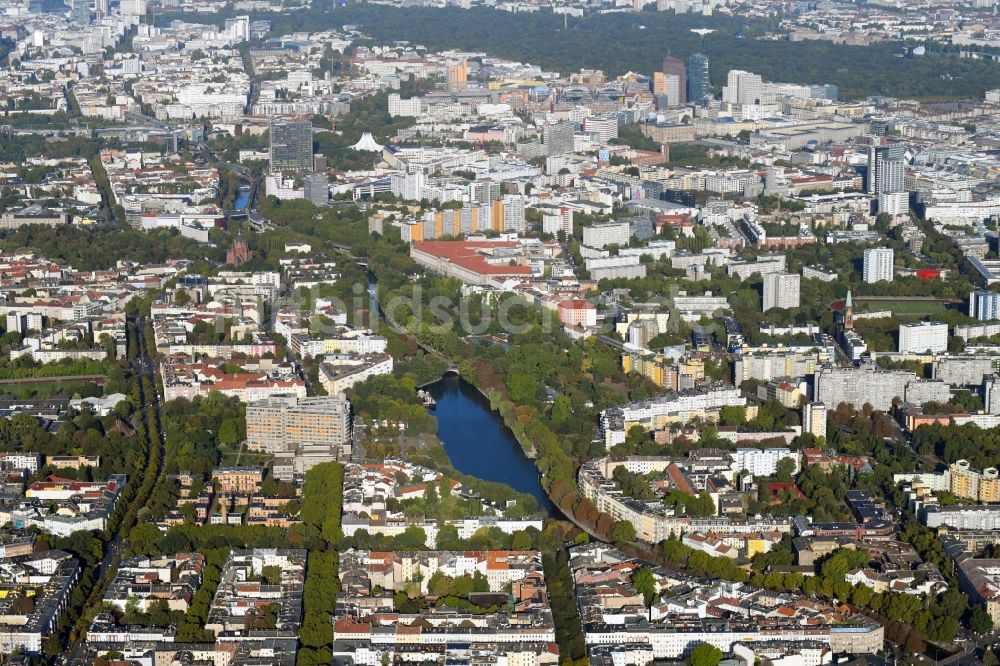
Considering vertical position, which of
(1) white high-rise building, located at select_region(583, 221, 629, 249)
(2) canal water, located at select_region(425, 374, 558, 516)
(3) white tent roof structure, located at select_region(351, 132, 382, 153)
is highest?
(1) white high-rise building, located at select_region(583, 221, 629, 249)

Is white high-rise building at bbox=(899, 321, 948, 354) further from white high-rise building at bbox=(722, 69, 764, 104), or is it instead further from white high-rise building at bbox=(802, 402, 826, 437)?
white high-rise building at bbox=(722, 69, 764, 104)

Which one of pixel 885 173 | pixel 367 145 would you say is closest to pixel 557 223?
pixel 885 173

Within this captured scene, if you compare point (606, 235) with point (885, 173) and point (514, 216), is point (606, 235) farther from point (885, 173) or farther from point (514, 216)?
point (885, 173)

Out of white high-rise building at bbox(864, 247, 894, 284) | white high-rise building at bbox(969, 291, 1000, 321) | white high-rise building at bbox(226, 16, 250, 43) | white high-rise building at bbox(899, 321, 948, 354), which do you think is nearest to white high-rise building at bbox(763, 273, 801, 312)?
white high-rise building at bbox(864, 247, 894, 284)

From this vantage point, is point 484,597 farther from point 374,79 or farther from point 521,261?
point 374,79

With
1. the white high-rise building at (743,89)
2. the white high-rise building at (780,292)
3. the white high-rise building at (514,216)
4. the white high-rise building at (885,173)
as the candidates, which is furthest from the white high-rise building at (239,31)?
the white high-rise building at (780,292)

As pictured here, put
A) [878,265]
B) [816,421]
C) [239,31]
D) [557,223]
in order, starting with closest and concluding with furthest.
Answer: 1. [816,421]
2. [878,265]
3. [557,223]
4. [239,31]
